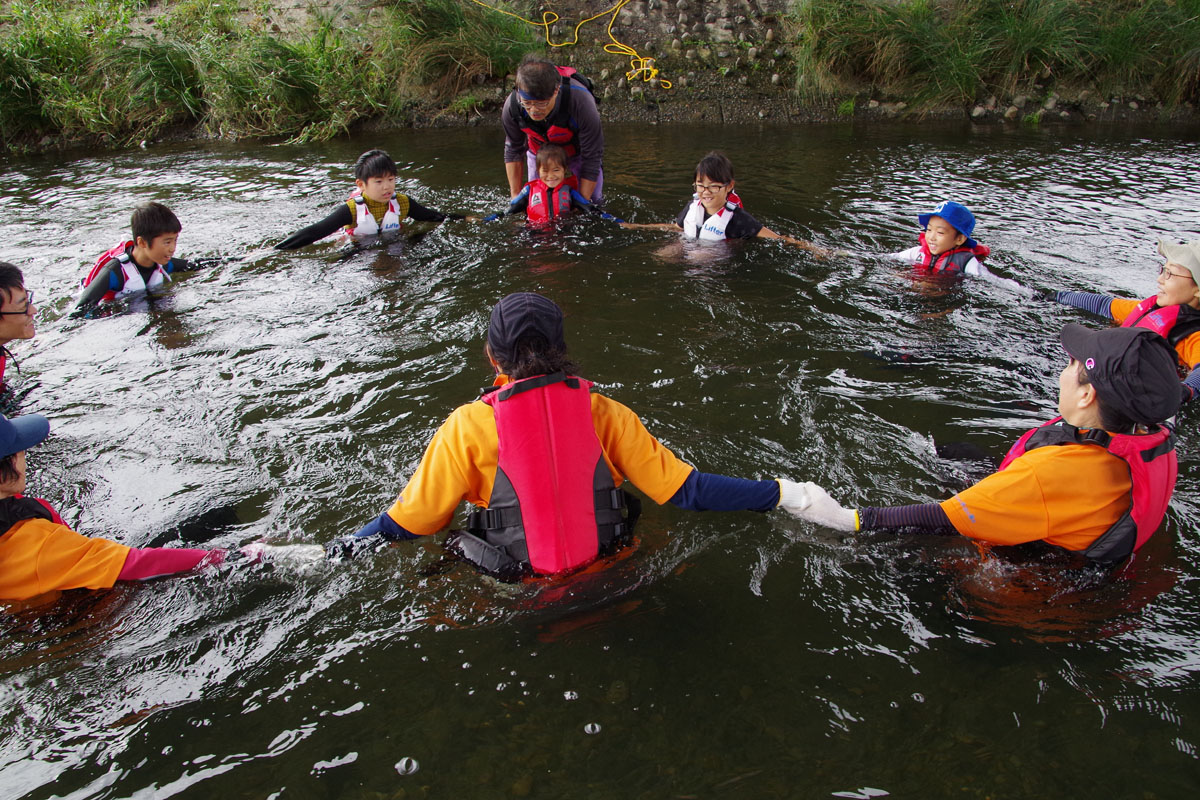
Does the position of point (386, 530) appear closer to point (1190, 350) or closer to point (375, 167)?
point (1190, 350)

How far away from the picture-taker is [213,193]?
348 inches

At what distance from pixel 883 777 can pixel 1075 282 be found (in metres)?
4.98

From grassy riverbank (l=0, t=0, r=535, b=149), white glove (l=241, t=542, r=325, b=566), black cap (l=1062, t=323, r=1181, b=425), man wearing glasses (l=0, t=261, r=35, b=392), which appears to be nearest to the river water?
white glove (l=241, t=542, r=325, b=566)

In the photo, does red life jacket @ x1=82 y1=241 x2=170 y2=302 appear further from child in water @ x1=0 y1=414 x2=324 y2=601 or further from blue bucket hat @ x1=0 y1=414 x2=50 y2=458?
child in water @ x1=0 y1=414 x2=324 y2=601

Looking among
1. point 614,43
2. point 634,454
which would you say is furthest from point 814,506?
point 614,43

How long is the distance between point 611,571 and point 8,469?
2.35 meters

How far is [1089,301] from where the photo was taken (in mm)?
4848

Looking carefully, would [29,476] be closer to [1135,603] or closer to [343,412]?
[343,412]

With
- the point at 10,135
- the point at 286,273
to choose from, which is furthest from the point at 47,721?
the point at 10,135

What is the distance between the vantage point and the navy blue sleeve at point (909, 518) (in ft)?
8.83

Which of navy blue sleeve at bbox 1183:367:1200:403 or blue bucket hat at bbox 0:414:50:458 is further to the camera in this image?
navy blue sleeve at bbox 1183:367:1200:403

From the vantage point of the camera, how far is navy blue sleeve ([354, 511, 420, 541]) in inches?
104

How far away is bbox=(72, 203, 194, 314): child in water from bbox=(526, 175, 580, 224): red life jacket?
303 cm

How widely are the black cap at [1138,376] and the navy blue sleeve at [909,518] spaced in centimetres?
66
